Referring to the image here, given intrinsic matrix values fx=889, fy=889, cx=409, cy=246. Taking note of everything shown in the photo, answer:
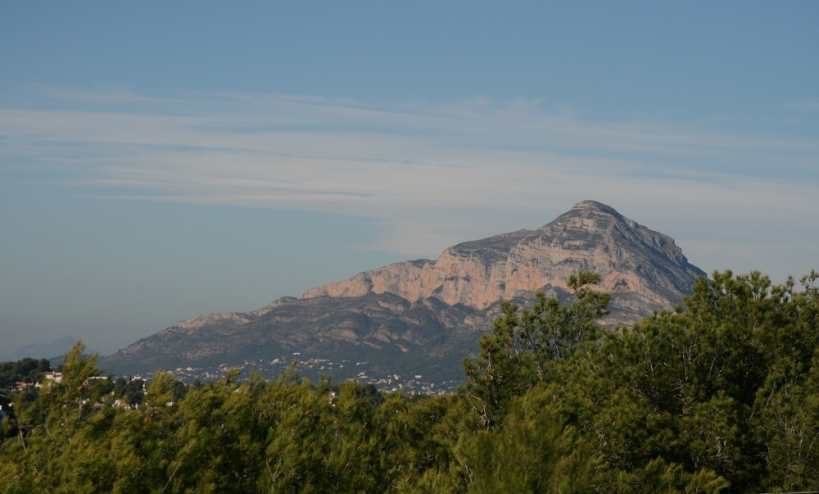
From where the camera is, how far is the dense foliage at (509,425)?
14.3 meters

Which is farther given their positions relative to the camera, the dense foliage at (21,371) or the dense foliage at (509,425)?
the dense foliage at (21,371)

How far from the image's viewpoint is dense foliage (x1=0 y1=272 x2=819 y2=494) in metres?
14.3

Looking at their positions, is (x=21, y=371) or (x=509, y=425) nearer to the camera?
(x=509, y=425)

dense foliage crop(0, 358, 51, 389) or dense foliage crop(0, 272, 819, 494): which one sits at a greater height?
dense foliage crop(0, 272, 819, 494)

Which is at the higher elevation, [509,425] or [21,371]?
[509,425]

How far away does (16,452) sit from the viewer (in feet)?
49.5

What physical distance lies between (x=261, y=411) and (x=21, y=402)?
498 centimetres

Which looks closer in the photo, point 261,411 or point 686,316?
point 261,411

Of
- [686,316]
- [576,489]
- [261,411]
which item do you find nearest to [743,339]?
[686,316]

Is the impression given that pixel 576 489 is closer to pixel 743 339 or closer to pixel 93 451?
pixel 93 451

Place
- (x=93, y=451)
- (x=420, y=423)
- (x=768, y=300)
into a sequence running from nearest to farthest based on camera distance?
(x=93, y=451), (x=768, y=300), (x=420, y=423)

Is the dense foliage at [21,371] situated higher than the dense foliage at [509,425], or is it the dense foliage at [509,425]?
the dense foliage at [509,425]

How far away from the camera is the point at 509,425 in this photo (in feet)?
37.8

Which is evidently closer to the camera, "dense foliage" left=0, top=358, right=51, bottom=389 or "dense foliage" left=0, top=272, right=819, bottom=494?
"dense foliage" left=0, top=272, right=819, bottom=494
